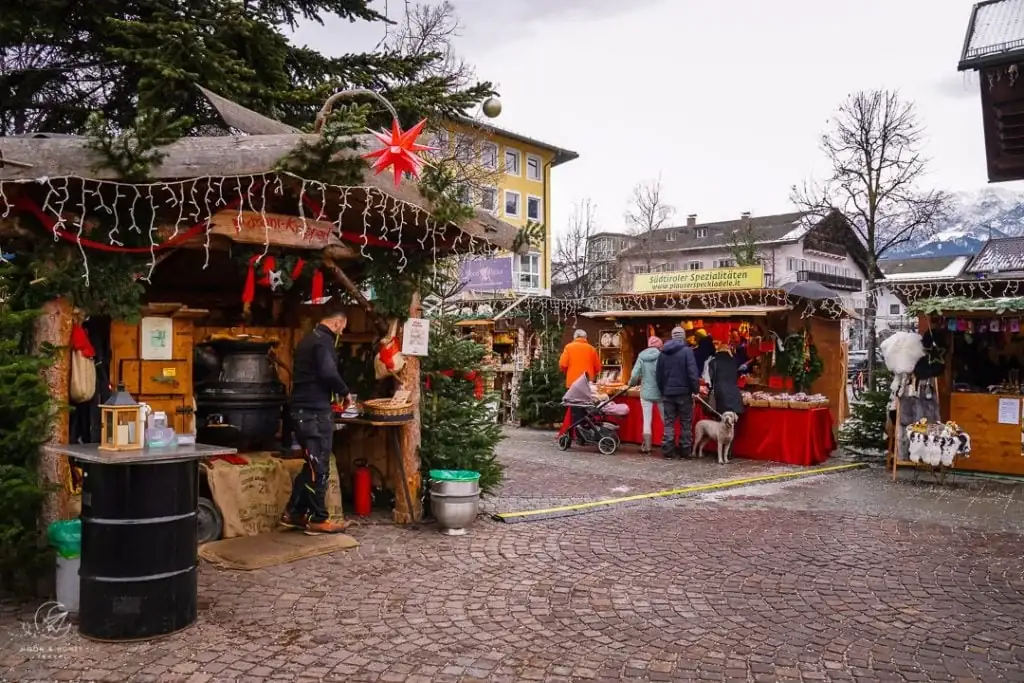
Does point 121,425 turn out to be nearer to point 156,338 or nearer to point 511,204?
point 156,338

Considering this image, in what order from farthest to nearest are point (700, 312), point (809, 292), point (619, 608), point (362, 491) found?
point (700, 312) < point (809, 292) < point (362, 491) < point (619, 608)

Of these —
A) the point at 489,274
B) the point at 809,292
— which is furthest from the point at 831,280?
the point at 489,274

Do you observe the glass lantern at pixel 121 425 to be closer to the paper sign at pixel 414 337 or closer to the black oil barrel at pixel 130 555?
the black oil barrel at pixel 130 555

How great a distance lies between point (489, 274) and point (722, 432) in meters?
5.96

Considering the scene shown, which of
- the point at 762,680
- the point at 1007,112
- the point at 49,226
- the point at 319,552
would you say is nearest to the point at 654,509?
the point at 319,552

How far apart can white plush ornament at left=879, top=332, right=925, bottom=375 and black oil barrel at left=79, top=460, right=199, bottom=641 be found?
375 inches

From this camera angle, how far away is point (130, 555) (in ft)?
15.5

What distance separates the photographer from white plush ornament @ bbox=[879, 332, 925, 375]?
10.9 metres

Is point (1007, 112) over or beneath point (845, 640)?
over

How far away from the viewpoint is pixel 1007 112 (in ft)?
16.5

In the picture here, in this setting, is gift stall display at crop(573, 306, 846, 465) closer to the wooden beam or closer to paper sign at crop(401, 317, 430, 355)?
paper sign at crop(401, 317, 430, 355)

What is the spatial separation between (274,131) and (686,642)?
577cm

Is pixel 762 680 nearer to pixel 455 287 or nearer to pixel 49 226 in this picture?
pixel 49 226

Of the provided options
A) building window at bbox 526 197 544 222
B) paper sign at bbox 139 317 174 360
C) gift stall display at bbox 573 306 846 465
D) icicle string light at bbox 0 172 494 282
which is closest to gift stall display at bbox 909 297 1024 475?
gift stall display at bbox 573 306 846 465
